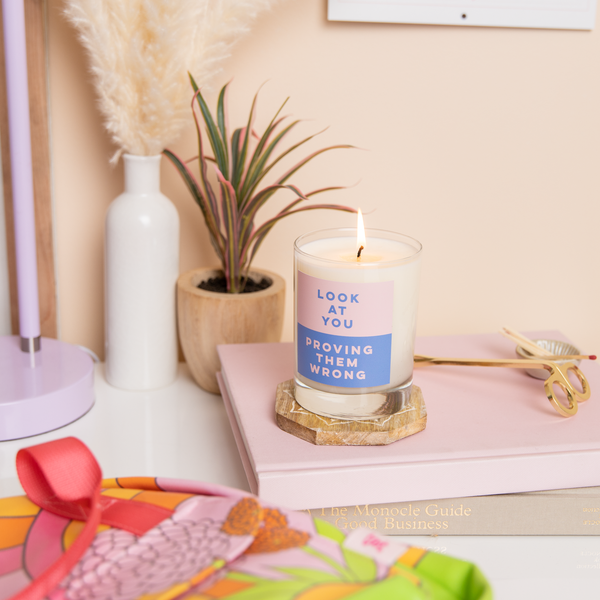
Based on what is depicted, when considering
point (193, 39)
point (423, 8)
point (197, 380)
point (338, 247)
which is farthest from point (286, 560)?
point (423, 8)

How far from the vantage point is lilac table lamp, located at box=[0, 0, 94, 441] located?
1.84ft

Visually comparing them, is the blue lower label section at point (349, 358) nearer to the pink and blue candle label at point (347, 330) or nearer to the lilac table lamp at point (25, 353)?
the pink and blue candle label at point (347, 330)

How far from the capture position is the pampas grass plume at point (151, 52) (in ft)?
1.83

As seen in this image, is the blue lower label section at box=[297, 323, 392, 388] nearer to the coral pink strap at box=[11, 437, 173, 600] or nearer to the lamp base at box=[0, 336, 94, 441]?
the coral pink strap at box=[11, 437, 173, 600]

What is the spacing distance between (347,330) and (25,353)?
38 centimetres

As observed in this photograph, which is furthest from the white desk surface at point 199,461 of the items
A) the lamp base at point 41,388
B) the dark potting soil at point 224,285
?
the dark potting soil at point 224,285

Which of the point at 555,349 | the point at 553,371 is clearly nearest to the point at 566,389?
the point at 553,371

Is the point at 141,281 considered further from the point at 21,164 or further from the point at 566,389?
the point at 566,389

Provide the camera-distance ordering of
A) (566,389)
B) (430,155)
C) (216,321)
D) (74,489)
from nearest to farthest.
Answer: (74,489)
(566,389)
(216,321)
(430,155)

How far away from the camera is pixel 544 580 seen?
0.43 m

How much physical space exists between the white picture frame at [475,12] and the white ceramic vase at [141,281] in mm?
279

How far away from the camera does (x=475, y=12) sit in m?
0.70

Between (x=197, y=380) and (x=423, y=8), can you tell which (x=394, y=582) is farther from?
(x=423, y=8)

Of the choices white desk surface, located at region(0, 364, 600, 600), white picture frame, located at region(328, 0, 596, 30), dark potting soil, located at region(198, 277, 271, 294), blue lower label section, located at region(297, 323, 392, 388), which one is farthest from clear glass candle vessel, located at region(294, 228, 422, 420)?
white picture frame, located at region(328, 0, 596, 30)
